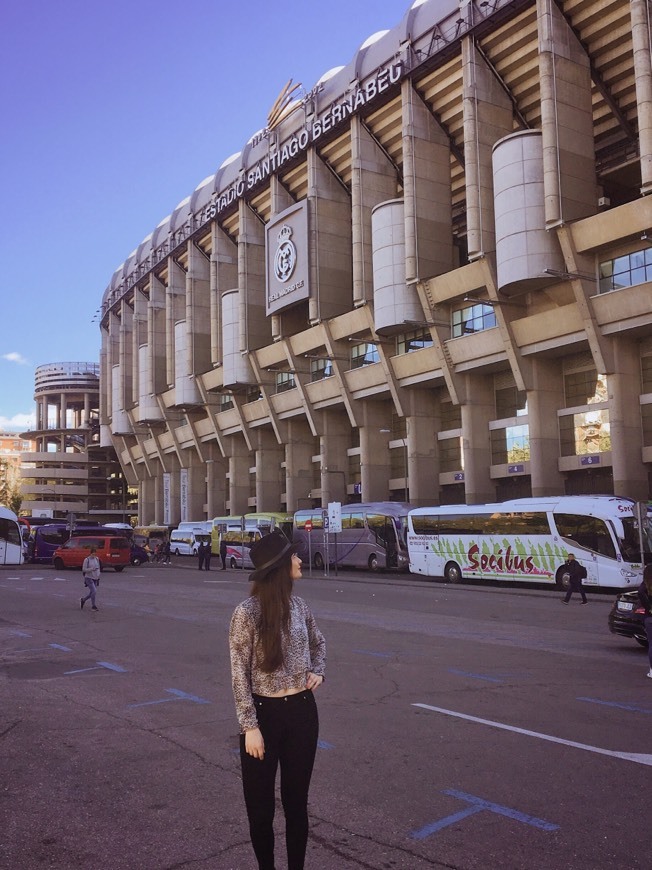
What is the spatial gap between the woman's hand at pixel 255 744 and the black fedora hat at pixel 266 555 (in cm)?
71

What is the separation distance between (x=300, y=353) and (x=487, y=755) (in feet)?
164

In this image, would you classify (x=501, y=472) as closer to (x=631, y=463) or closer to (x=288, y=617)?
(x=631, y=463)

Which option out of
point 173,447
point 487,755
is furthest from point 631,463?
point 173,447

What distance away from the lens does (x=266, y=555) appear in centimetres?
392

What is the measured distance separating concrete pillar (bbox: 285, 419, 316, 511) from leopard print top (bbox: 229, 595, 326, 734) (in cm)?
5524

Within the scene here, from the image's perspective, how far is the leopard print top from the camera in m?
3.78

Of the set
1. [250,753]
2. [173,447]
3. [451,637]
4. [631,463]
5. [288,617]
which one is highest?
[173,447]

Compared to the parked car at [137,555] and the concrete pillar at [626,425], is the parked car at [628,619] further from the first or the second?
the parked car at [137,555]

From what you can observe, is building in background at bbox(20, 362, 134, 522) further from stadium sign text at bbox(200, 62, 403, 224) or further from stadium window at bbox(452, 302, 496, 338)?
stadium window at bbox(452, 302, 496, 338)

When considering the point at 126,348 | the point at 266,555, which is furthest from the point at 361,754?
the point at 126,348

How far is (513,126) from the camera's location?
42.7 meters

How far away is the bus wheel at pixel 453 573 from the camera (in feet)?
108

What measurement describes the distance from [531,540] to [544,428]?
12.7m

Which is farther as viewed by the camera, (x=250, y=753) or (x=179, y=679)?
(x=179, y=679)
